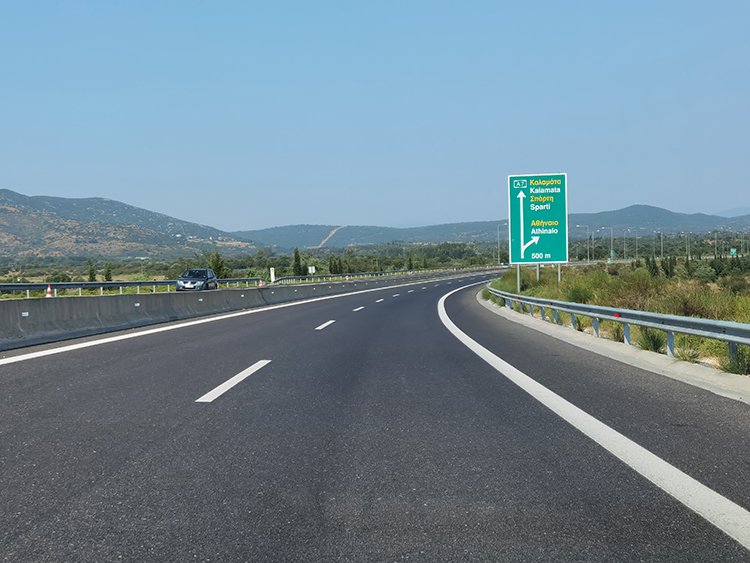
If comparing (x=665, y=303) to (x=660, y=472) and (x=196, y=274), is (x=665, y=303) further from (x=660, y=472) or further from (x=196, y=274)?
(x=196, y=274)

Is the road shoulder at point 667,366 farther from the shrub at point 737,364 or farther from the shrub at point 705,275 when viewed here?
the shrub at point 705,275

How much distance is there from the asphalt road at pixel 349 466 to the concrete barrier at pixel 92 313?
3.17 metres

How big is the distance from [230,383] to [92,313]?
8.70 metres

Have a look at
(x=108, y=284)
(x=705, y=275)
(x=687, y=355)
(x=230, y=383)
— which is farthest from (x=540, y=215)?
(x=705, y=275)

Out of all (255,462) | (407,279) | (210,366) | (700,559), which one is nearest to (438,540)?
(700,559)

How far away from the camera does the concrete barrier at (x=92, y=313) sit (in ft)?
42.3

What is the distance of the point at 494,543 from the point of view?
375 centimetres

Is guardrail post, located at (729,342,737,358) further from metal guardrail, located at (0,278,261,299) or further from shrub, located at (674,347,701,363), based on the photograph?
metal guardrail, located at (0,278,261,299)

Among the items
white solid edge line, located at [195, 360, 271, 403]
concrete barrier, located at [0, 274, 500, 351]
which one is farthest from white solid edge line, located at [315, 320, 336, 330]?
white solid edge line, located at [195, 360, 271, 403]

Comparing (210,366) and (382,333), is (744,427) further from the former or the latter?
(382,333)

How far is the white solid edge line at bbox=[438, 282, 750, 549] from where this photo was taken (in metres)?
3.99

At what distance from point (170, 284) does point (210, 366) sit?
39760 millimetres

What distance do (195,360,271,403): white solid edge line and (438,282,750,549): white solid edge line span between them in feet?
12.0

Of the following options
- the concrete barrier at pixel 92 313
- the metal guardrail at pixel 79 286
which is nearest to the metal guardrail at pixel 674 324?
the concrete barrier at pixel 92 313
